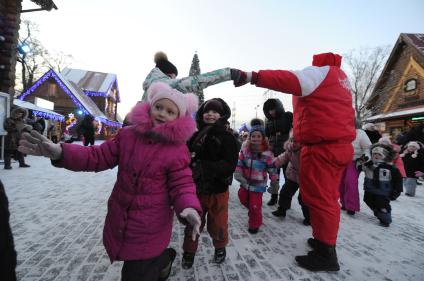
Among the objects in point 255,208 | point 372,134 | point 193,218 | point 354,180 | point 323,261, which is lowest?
point 323,261

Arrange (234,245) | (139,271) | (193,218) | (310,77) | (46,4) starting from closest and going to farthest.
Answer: (193,218) → (139,271) → (310,77) → (234,245) → (46,4)

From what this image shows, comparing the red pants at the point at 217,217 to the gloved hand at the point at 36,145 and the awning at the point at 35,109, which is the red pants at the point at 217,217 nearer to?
the gloved hand at the point at 36,145

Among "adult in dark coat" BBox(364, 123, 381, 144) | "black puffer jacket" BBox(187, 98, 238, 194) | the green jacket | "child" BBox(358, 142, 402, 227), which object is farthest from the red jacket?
"adult in dark coat" BBox(364, 123, 381, 144)

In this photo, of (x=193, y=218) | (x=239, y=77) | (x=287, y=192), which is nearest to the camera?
(x=193, y=218)

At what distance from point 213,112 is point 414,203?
18.8ft

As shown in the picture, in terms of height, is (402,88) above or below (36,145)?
above

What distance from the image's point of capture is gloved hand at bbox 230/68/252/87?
6.62 feet

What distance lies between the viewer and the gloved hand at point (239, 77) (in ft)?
6.62

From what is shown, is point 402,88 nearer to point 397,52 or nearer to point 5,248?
point 397,52

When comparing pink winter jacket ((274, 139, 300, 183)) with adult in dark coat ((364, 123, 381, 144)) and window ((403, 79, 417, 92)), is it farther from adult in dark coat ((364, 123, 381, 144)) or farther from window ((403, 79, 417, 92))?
window ((403, 79, 417, 92))

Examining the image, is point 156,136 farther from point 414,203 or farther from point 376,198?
point 414,203

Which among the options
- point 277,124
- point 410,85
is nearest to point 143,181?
point 277,124

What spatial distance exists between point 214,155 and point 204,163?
0.48 ft

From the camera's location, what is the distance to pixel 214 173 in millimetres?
2160
